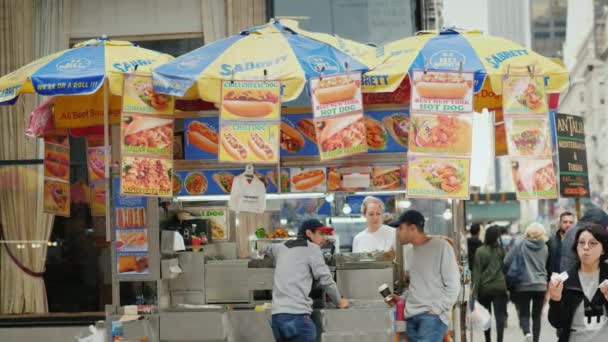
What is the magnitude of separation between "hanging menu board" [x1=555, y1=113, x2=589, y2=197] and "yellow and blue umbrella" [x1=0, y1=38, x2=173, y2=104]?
6.70 meters

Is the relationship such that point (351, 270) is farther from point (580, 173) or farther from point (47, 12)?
point (47, 12)

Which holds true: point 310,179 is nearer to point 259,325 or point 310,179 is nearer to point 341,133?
point 341,133

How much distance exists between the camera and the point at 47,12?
14.5m

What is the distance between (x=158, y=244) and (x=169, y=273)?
33 centimetres

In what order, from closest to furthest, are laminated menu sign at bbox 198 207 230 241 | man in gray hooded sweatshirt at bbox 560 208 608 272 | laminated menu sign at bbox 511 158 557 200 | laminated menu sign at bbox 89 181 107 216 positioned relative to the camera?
1. laminated menu sign at bbox 511 158 557 200
2. man in gray hooded sweatshirt at bbox 560 208 608 272
3. laminated menu sign at bbox 198 207 230 241
4. laminated menu sign at bbox 89 181 107 216

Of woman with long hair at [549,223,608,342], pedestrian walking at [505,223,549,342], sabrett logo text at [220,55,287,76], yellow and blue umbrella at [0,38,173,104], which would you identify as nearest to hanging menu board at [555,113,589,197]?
pedestrian walking at [505,223,549,342]

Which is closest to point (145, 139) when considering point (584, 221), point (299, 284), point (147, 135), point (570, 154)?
point (147, 135)

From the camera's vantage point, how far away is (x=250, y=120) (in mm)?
8750

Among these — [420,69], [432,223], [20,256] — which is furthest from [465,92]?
[20,256]

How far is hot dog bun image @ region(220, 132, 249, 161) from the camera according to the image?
342 inches

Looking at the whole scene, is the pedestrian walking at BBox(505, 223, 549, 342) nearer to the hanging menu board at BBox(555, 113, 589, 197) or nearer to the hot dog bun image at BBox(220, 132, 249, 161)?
the hanging menu board at BBox(555, 113, 589, 197)

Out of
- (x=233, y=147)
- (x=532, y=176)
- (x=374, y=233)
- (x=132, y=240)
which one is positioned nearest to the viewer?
(x=532, y=176)

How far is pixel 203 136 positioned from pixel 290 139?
901 millimetres

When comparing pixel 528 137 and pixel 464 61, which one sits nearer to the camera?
pixel 528 137
